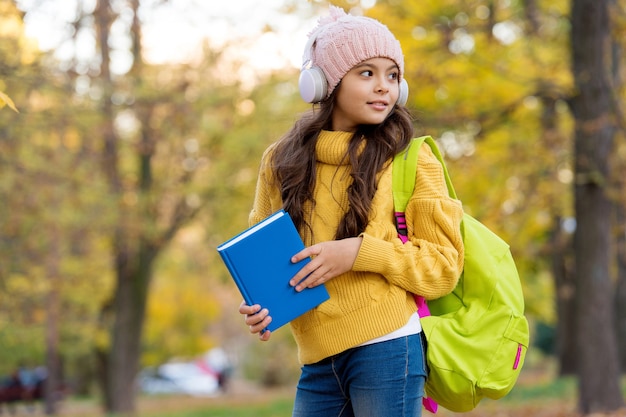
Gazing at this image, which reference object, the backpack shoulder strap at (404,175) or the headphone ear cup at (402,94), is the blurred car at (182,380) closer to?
the headphone ear cup at (402,94)

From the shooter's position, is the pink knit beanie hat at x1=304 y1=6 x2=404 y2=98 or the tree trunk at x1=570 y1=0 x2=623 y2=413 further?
the tree trunk at x1=570 y1=0 x2=623 y2=413

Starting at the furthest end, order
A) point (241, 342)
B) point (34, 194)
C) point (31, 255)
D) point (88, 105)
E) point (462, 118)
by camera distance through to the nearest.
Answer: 1. point (241, 342)
2. point (31, 255)
3. point (88, 105)
4. point (34, 194)
5. point (462, 118)

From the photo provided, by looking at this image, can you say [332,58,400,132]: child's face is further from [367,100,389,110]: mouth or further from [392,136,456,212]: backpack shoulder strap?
[392,136,456,212]: backpack shoulder strap

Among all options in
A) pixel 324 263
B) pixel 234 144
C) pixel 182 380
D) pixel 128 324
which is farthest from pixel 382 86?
pixel 182 380

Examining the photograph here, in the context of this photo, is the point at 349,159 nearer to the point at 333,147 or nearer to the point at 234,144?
the point at 333,147

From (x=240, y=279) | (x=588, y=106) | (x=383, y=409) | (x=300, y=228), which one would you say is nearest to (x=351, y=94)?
(x=300, y=228)

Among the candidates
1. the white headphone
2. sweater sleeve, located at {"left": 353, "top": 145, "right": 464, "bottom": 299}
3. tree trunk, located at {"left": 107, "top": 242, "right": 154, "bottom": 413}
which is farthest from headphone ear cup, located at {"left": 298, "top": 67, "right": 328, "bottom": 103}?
tree trunk, located at {"left": 107, "top": 242, "right": 154, "bottom": 413}

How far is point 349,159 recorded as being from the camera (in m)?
2.68

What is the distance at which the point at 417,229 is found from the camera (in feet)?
8.62

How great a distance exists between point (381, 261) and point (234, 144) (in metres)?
12.8

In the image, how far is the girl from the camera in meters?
2.53

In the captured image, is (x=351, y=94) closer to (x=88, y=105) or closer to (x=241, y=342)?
(x=88, y=105)

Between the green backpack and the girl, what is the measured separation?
0.04 metres

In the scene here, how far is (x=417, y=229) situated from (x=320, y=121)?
51 cm
